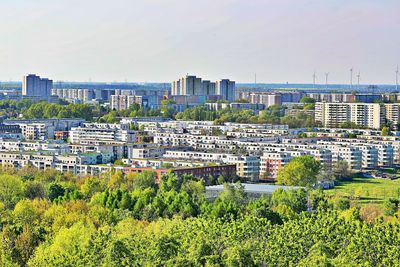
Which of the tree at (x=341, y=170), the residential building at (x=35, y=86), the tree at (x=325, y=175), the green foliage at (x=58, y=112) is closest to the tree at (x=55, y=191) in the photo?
the tree at (x=325, y=175)

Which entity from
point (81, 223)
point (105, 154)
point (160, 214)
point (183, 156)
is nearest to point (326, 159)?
point (183, 156)

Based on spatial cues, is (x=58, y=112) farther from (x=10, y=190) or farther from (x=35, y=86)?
(x=10, y=190)

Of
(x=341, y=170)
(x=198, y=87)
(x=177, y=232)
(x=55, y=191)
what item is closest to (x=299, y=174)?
(x=341, y=170)

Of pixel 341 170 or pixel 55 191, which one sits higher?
pixel 55 191

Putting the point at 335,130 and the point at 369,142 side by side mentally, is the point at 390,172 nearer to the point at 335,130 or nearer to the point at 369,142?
the point at 369,142

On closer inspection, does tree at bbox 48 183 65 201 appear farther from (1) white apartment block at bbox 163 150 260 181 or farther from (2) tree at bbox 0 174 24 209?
(1) white apartment block at bbox 163 150 260 181

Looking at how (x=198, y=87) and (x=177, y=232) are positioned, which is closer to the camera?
(x=177, y=232)

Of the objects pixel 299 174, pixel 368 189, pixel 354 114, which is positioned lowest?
pixel 368 189
